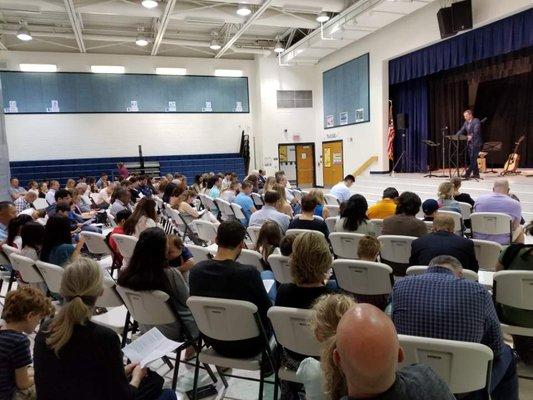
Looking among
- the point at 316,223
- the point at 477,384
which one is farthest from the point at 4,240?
the point at 477,384

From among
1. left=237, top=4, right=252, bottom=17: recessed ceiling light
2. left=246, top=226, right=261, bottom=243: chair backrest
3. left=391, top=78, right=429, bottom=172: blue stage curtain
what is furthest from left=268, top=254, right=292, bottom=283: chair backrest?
left=391, top=78, right=429, bottom=172: blue stage curtain

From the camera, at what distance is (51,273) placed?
3.04 meters

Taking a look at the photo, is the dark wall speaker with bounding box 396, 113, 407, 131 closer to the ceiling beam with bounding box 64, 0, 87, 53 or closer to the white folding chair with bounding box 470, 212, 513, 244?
the white folding chair with bounding box 470, 212, 513, 244

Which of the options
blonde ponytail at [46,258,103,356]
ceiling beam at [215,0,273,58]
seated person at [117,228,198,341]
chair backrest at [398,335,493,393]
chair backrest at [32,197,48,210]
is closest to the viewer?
chair backrest at [398,335,493,393]

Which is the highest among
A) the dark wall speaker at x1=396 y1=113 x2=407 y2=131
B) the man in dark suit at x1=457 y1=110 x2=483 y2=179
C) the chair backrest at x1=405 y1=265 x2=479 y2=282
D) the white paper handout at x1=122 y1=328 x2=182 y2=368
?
the dark wall speaker at x1=396 y1=113 x2=407 y2=131

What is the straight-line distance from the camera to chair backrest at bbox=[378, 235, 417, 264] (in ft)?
11.6

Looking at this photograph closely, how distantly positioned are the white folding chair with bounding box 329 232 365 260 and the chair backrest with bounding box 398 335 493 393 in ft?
7.34

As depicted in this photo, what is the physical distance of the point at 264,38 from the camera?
50.0ft

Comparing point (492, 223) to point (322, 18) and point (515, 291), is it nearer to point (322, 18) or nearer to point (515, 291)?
point (515, 291)

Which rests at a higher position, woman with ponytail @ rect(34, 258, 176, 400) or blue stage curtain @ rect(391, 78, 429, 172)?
blue stage curtain @ rect(391, 78, 429, 172)

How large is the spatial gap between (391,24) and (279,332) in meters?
12.0

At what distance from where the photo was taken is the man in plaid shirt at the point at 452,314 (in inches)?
71.0

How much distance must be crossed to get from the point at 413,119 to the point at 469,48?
3436 mm

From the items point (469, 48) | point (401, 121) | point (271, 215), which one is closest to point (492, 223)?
point (271, 215)
